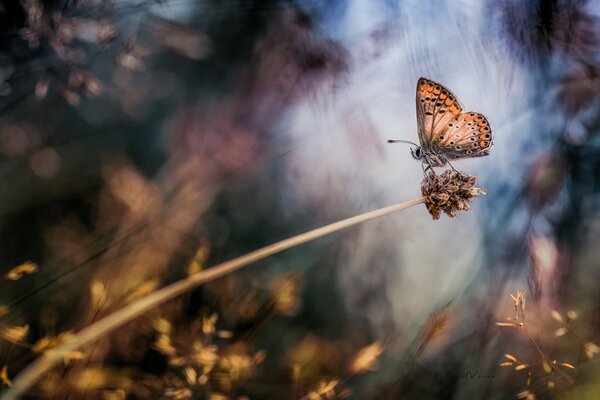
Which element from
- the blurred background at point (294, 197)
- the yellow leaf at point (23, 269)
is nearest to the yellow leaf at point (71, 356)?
the blurred background at point (294, 197)

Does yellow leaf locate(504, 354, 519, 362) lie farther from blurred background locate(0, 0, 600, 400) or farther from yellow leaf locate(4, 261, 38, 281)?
yellow leaf locate(4, 261, 38, 281)

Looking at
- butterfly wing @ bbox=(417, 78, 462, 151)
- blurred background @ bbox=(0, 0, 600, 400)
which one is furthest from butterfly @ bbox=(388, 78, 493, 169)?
blurred background @ bbox=(0, 0, 600, 400)

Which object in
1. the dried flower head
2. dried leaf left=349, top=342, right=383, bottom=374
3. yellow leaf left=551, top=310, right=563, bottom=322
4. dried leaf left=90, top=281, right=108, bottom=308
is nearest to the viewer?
the dried flower head

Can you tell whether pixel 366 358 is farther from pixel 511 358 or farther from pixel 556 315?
pixel 556 315

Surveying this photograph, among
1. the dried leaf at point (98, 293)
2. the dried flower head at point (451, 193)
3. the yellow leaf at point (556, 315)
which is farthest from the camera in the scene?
the yellow leaf at point (556, 315)

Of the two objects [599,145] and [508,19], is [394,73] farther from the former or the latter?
[599,145]

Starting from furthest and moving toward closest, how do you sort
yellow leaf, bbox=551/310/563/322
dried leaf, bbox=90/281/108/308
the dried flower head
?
yellow leaf, bbox=551/310/563/322, dried leaf, bbox=90/281/108/308, the dried flower head

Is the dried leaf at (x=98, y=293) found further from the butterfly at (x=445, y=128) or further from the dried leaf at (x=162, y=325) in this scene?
the butterfly at (x=445, y=128)

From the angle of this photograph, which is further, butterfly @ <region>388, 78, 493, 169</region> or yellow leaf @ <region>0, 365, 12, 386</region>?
butterfly @ <region>388, 78, 493, 169</region>
